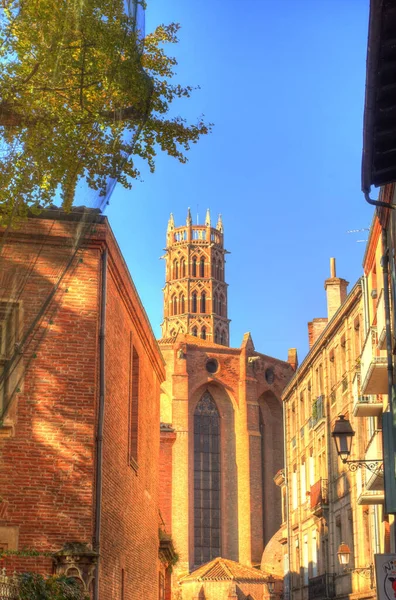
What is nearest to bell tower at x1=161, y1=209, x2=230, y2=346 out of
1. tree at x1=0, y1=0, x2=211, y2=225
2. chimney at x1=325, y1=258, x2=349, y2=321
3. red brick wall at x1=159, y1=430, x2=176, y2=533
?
red brick wall at x1=159, y1=430, x2=176, y2=533

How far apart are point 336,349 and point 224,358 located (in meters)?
34.5

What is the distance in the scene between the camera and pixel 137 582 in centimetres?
2025

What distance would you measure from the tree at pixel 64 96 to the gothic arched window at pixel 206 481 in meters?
56.1

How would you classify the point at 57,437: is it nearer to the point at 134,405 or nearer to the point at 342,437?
the point at 342,437

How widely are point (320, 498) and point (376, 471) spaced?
13992 mm

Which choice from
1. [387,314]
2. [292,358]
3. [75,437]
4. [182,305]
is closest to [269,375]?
[292,358]

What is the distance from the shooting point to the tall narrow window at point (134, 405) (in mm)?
20016

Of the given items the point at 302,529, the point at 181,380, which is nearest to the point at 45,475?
the point at 302,529

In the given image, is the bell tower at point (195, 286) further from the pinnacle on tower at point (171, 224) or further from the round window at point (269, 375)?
the round window at point (269, 375)

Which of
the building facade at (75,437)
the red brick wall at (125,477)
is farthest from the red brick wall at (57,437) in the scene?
the red brick wall at (125,477)

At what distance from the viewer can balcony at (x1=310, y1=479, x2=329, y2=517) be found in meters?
33.1

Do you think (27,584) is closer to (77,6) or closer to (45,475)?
(45,475)

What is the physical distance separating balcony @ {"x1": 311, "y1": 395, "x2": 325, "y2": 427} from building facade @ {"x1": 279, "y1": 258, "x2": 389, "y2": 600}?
0.15 ft

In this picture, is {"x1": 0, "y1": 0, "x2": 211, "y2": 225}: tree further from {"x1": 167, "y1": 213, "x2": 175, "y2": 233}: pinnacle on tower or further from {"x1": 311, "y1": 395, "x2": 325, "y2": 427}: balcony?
{"x1": 167, "y1": 213, "x2": 175, "y2": 233}: pinnacle on tower
